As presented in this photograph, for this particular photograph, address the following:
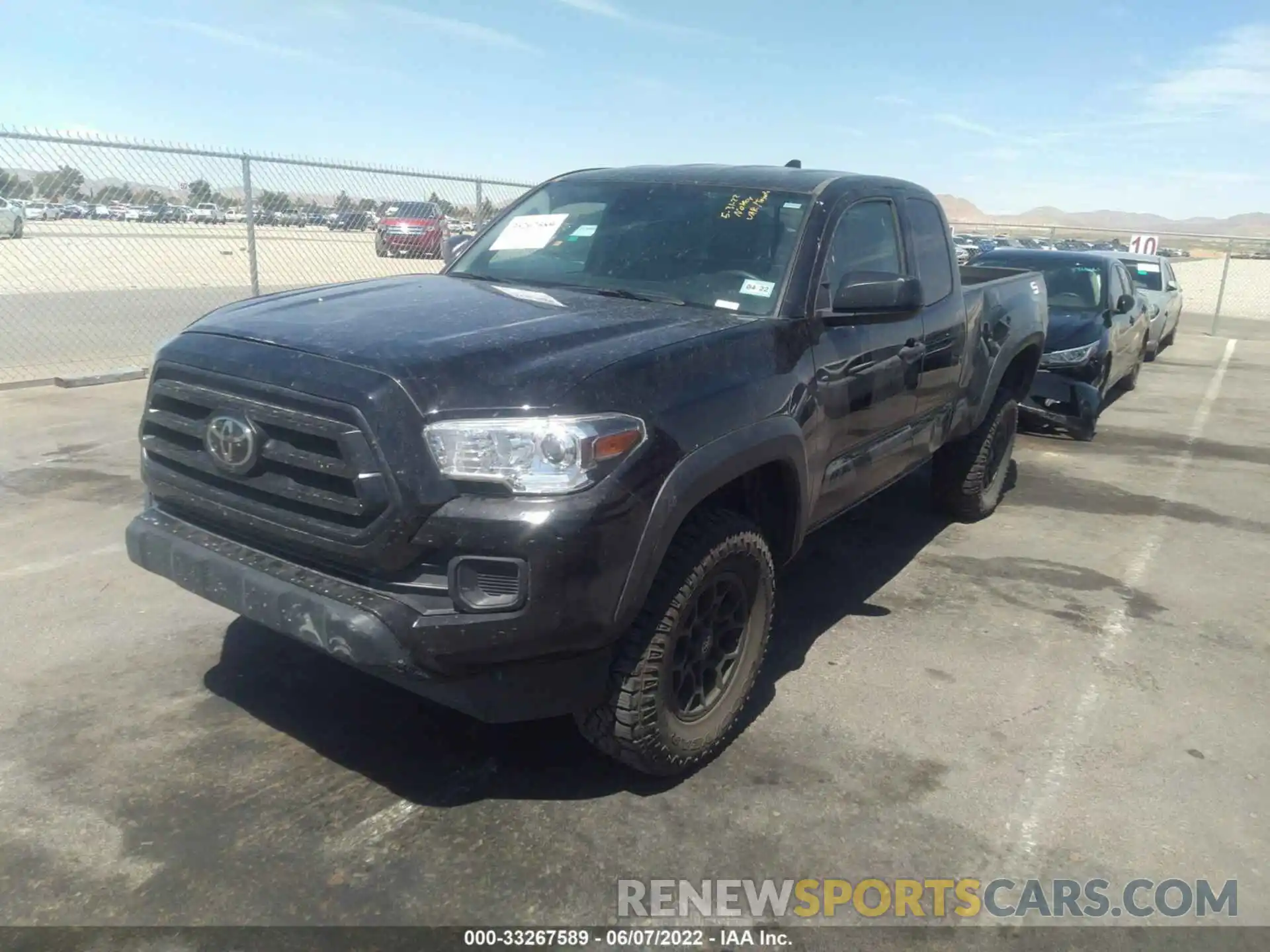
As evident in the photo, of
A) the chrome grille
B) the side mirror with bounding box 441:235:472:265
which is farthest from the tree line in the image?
the chrome grille

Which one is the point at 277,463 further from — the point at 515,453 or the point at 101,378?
the point at 101,378

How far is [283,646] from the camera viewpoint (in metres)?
4.10

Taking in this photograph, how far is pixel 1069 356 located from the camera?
30.6 ft

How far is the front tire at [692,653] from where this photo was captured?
301cm

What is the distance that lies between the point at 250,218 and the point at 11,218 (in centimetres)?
221

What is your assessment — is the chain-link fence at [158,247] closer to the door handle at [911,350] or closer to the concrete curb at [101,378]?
the concrete curb at [101,378]

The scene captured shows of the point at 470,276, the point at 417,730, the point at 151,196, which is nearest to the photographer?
the point at 417,730

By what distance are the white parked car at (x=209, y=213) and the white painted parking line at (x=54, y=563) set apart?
6122mm

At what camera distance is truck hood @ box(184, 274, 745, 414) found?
2750 millimetres

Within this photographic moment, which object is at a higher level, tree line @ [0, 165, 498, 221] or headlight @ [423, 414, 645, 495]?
tree line @ [0, 165, 498, 221]

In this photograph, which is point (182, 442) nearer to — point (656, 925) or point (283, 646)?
point (283, 646)

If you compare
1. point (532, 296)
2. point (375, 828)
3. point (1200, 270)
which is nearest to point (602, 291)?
point (532, 296)

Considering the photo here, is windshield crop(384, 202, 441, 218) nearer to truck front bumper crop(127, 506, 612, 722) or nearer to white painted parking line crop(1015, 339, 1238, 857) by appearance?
white painted parking line crop(1015, 339, 1238, 857)

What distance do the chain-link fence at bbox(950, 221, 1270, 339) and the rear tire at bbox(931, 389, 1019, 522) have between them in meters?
12.5
